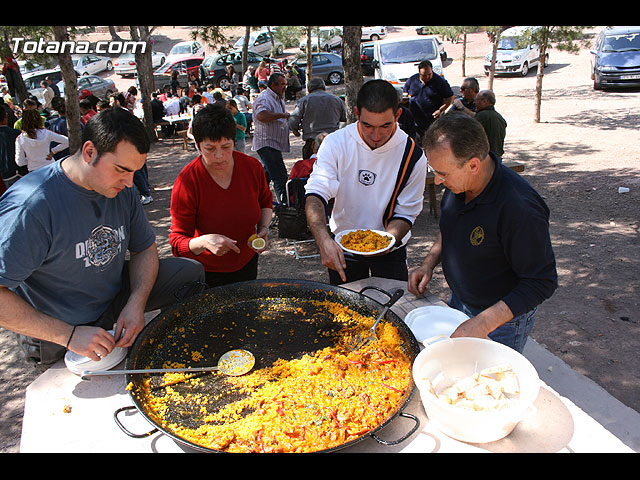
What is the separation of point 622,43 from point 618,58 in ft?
1.73

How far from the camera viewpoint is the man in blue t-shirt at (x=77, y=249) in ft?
6.46

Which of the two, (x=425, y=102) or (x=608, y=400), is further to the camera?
(x=425, y=102)

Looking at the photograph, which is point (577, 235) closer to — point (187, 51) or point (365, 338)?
point (365, 338)

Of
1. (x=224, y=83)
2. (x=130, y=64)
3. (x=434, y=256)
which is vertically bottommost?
(x=434, y=256)

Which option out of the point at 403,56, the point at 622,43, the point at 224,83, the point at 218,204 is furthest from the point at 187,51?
the point at 218,204

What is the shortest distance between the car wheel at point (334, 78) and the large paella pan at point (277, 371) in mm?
19445

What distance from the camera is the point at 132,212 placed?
8.40ft

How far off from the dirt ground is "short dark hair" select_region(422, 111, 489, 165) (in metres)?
2.31

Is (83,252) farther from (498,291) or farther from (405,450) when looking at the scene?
(498,291)

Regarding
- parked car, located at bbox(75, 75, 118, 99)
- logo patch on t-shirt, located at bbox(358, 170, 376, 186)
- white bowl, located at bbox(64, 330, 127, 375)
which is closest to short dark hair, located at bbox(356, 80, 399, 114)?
logo patch on t-shirt, located at bbox(358, 170, 376, 186)

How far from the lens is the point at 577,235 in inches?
227

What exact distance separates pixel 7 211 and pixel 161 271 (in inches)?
35.7

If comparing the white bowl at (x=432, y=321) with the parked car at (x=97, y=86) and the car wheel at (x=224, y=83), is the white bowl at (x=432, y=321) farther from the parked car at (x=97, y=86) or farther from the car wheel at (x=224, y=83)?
the parked car at (x=97, y=86)

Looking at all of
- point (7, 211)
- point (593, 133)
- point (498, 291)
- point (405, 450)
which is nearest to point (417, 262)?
point (498, 291)
